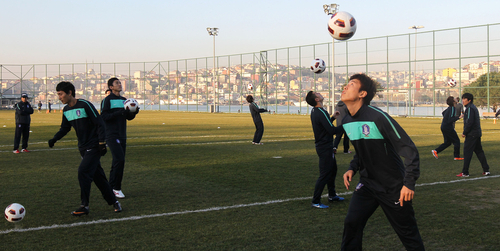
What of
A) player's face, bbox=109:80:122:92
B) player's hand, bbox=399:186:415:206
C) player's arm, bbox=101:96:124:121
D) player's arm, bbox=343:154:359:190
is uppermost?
player's face, bbox=109:80:122:92

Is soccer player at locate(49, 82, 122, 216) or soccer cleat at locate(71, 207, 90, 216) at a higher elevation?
soccer player at locate(49, 82, 122, 216)

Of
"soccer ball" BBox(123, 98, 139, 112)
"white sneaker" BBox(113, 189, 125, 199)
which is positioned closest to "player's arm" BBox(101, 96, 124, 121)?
"soccer ball" BBox(123, 98, 139, 112)

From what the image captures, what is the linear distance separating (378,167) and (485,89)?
A: 4084 cm

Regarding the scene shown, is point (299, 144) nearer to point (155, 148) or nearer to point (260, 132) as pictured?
point (260, 132)

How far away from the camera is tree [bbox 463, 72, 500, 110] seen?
38.3 m

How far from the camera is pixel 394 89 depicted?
4475cm

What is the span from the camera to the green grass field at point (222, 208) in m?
5.13

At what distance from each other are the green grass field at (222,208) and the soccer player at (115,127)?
0.41 metres

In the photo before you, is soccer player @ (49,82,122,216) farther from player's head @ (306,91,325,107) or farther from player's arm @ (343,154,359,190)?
player's arm @ (343,154,359,190)

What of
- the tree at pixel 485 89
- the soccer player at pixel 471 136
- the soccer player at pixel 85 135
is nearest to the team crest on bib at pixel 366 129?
the soccer player at pixel 85 135

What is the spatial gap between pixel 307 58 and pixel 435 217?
47686 mm

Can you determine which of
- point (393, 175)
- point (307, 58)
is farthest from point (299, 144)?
point (307, 58)

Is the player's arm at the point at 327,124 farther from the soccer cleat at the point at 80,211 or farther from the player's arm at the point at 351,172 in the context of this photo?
the soccer cleat at the point at 80,211

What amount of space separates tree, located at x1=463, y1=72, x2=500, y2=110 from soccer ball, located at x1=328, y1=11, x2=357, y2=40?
2703 cm
